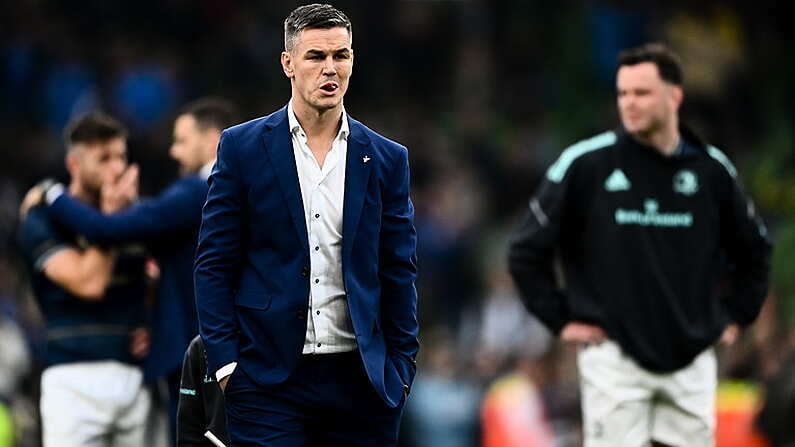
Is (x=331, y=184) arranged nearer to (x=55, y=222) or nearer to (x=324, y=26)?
(x=324, y=26)

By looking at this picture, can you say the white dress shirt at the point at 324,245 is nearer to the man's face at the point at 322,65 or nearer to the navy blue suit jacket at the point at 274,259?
the navy blue suit jacket at the point at 274,259

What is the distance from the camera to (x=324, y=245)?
683 centimetres

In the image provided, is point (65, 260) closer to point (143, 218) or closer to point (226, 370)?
point (143, 218)

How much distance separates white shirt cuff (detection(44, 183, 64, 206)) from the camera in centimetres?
931

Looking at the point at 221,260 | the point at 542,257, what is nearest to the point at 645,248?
the point at 542,257

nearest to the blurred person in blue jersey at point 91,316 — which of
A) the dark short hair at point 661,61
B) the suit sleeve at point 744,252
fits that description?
the dark short hair at point 661,61

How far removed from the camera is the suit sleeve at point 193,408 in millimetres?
7273

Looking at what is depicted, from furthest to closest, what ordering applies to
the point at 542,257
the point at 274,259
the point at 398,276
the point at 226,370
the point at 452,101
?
the point at 452,101 → the point at 542,257 → the point at 398,276 → the point at 274,259 → the point at 226,370

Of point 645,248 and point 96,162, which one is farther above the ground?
point 96,162

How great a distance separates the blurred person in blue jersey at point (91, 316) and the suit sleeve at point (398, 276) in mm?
2665

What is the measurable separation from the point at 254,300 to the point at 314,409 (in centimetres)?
50

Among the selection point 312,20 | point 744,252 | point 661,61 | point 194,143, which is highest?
point 312,20

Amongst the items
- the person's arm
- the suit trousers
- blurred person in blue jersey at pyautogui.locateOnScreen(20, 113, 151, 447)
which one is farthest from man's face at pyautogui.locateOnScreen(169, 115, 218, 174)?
the suit trousers

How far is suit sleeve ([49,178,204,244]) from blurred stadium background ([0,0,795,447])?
639 centimetres
